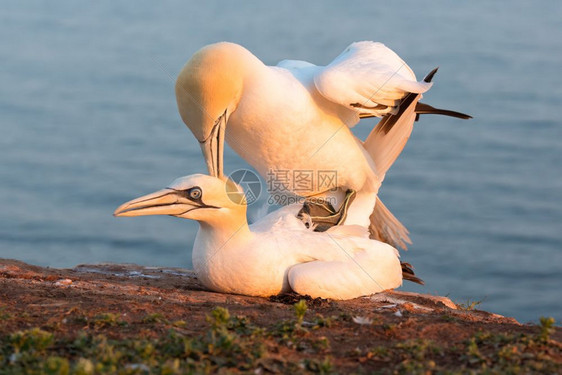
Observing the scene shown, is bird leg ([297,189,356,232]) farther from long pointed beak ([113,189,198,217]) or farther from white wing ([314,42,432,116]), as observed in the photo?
long pointed beak ([113,189,198,217])

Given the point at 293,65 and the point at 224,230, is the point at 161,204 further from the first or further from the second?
the point at 293,65

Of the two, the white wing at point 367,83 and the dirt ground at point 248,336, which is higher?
the white wing at point 367,83

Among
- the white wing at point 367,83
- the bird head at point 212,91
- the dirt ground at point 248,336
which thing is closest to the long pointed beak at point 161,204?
the dirt ground at point 248,336

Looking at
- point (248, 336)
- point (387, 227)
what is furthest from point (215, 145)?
point (248, 336)

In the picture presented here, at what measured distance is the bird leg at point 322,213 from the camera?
7320 millimetres

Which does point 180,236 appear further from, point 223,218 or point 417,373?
point 417,373

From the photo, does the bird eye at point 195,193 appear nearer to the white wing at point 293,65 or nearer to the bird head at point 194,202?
the bird head at point 194,202

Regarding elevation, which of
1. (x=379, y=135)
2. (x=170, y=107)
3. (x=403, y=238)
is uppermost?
(x=170, y=107)

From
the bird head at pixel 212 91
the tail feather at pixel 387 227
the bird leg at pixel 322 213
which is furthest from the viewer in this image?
the tail feather at pixel 387 227

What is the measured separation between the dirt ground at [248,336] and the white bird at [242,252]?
0.30 meters

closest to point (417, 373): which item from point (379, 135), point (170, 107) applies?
point (379, 135)

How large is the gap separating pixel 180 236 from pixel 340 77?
16.2 feet

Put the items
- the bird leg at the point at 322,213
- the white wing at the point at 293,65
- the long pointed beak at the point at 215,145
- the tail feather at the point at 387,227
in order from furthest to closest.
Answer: the tail feather at the point at 387,227
the white wing at the point at 293,65
the bird leg at the point at 322,213
the long pointed beak at the point at 215,145

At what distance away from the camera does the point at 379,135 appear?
7.94 metres
